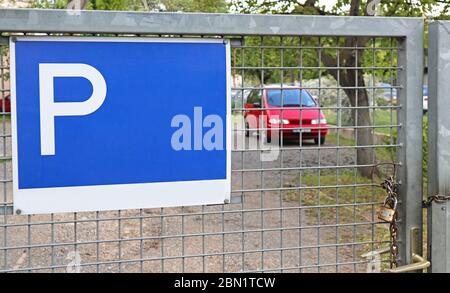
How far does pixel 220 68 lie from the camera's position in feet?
6.79

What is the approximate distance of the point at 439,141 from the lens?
7.45 ft

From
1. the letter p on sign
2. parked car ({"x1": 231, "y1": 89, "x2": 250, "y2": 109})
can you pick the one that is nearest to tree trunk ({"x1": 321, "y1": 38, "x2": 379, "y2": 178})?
parked car ({"x1": 231, "y1": 89, "x2": 250, "y2": 109})

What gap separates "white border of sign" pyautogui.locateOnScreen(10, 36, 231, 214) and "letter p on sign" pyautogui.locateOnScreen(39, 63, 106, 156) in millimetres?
92

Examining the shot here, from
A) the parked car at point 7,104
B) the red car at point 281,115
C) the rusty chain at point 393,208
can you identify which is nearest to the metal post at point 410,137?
the rusty chain at point 393,208

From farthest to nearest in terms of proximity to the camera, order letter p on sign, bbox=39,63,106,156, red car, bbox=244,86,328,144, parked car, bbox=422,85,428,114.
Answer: parked car, bbox=422,85,428,114
red car, bbox=244,86,328,144
letter p on sign, bbox=39,63,106,156

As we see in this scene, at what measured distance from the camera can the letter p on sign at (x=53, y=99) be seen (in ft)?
6.10

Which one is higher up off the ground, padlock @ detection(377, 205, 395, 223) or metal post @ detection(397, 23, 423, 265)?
metal post @ detection(397, 23, 423, 265)

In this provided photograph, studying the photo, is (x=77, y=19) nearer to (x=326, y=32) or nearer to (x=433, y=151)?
(x=326, y=32)

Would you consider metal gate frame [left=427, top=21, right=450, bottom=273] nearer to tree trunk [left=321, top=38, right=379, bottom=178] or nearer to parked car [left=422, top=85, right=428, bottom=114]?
parked car [left=422, top=85, right=428, bottom=114]

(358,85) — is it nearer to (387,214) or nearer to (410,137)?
(410,137)

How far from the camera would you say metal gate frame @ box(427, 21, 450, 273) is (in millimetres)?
2242

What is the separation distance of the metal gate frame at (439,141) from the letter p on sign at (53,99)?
135 centimetres

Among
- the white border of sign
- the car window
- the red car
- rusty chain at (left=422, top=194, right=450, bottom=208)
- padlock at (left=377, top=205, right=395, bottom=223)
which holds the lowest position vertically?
padlock at (left=377, top=205, right=395, bottom=223)

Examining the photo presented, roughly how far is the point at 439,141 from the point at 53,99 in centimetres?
154
